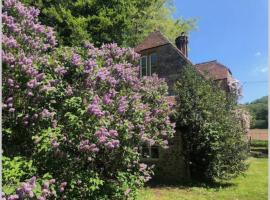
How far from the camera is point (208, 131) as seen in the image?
13344mm

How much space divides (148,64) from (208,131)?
762 centimetres

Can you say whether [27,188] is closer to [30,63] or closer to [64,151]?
[64,151]

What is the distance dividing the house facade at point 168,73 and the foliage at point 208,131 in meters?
0.60

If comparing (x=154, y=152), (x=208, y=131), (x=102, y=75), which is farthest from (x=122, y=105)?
(x=154, y=152)

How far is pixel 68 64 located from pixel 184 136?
8.51 meters

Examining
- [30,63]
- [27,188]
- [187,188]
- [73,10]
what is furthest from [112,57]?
[73,10]

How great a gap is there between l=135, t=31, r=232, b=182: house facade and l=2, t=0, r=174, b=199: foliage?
738cm

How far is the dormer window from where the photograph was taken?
65.1 feet

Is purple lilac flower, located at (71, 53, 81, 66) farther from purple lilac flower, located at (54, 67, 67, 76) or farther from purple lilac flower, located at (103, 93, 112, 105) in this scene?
purple lilac flower, located at (103, 93, 112, 105)

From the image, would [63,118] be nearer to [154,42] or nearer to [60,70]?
[60,70]

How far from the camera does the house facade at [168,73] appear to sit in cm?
1482

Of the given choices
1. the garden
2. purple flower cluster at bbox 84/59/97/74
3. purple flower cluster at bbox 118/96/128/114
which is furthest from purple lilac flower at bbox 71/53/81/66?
purple flower cluster at bbox 118/96/128/114

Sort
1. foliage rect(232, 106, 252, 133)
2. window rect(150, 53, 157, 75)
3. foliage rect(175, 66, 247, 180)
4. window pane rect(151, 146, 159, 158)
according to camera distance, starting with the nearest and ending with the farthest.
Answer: foliage rect(175, 66, 247, 180), foliage rect(232, 106, 252, 133), window pane rect(151, 146, 159, 158), window rect(150, 53, 157, 75)

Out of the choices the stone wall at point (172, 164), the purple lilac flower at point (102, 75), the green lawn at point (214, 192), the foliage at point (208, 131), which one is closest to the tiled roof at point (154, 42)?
the foliage at point (208, 131)
